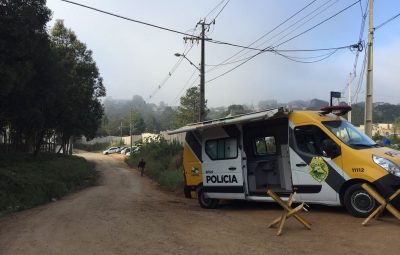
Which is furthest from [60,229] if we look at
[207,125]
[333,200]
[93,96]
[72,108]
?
[93,96]

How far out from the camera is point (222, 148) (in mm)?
14352

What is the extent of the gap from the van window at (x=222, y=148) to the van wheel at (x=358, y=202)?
3.87m

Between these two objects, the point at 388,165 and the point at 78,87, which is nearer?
the point at 388,165

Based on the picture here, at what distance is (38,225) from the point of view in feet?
39.7

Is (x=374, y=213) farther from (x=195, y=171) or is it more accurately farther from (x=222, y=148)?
(x=195, y=171)

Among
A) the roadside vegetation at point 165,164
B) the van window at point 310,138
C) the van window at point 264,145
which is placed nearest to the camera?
the van window at point 310,138

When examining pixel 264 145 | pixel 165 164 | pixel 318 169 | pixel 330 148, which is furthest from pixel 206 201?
pixel 165 164

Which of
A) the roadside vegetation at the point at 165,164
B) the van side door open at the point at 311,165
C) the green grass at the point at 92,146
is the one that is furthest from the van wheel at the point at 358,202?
the green grass at the point at 92,146

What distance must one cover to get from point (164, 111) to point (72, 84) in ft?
333

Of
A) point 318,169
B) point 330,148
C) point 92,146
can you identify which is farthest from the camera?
point 92,146

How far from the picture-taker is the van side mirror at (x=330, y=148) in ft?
36.9

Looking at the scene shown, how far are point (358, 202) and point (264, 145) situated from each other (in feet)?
12.3

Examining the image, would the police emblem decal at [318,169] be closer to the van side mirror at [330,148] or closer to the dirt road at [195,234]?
the van side mirror at [330,148]

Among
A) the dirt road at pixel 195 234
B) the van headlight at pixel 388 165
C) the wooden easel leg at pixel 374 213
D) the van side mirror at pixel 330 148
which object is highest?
the van side mirror at pixel 330 148
